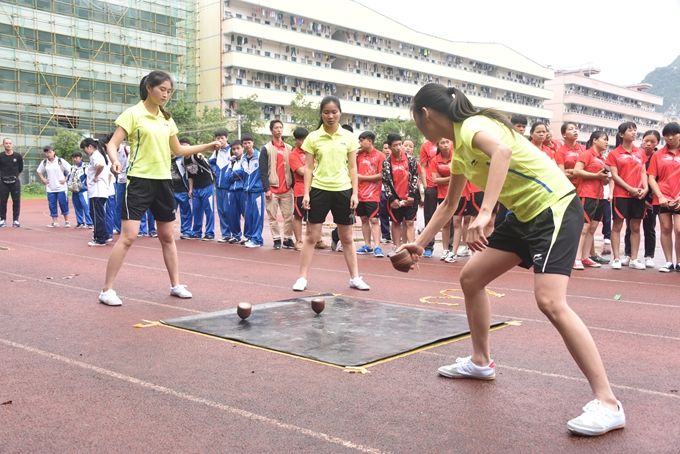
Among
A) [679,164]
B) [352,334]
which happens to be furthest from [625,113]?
[352,334]

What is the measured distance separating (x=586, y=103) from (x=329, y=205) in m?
84.9

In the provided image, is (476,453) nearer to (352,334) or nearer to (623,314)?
(352,334)

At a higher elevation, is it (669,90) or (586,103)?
(669,90)

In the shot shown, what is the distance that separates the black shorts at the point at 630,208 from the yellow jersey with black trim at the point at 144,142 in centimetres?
647

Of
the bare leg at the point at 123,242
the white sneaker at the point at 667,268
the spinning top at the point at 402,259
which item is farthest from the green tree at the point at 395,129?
the spinning top at the point at 402,259

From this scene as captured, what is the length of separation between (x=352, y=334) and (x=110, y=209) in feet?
31.7

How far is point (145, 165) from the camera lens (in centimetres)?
610

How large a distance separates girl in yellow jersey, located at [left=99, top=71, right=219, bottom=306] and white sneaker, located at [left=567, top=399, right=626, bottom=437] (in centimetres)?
420

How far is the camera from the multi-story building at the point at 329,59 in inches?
1908

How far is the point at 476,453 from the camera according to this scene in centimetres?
291

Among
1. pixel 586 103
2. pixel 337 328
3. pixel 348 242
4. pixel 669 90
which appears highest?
pixel 669 90

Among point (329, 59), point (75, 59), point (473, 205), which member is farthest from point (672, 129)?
point (329, 59)

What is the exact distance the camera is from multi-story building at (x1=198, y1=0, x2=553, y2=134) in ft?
159

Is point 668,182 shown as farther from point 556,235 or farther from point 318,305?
point 556,235
